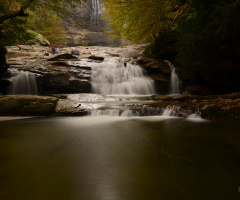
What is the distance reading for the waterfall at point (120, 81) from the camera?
37.4 feet

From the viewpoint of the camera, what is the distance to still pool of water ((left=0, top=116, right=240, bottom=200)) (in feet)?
5.10

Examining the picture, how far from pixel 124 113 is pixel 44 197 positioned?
4.30m

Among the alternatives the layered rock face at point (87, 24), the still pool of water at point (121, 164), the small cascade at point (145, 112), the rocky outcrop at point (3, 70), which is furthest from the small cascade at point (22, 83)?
the layered rock face at point (87, 24)

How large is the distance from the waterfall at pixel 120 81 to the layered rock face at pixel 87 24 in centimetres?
2580

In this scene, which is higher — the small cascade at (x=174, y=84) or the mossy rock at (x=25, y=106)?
the small cascade at (x=174, y=84)

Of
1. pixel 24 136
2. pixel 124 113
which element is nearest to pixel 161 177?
pixel 24 136

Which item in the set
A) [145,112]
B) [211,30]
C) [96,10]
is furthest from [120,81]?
[96,10]

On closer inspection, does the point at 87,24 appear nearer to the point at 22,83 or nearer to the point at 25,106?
the point at 22,83

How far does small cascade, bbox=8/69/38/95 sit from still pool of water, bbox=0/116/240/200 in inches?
290

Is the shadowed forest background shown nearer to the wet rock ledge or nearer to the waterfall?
the wet rock ledge

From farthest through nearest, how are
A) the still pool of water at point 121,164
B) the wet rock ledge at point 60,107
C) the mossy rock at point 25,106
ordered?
the mossy rock at point 25,106, the wet rock ledge at point 60,107, the still pool of water at point 121,164

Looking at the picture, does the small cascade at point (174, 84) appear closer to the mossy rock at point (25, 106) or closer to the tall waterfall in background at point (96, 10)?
the mossy rock at point (25, 106)

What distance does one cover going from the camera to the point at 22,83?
1023cm

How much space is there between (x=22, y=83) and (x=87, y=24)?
107 ft
